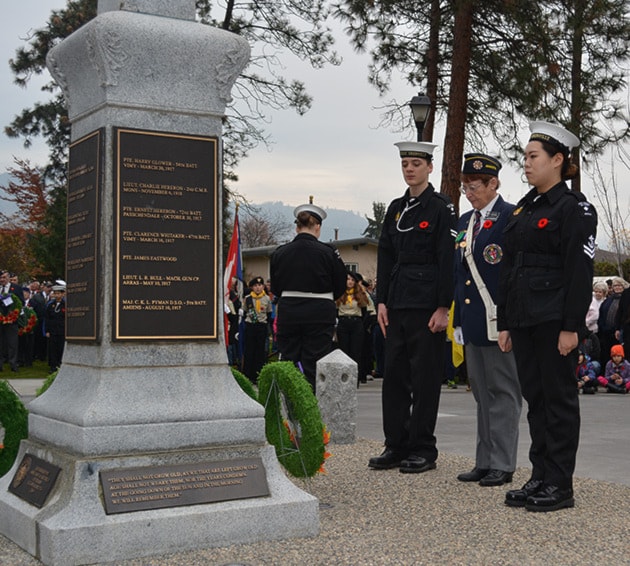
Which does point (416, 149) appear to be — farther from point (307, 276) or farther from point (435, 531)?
point (435, 531)

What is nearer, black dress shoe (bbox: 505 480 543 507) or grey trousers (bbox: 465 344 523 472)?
black dress shoe (bbox: 505 480 543 507)

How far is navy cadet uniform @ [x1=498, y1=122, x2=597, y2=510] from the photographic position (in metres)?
5.68

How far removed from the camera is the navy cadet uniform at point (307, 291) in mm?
8812

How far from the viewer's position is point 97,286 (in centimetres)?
530

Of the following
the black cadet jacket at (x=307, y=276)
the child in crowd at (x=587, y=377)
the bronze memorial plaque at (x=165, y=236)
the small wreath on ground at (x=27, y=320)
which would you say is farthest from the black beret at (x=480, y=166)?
the small wreath on ground at (x=27, y=320)

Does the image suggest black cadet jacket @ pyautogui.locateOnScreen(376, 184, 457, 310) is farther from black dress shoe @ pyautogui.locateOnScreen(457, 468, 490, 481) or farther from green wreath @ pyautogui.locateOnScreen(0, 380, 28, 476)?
green wreath @ pyautogui.locateOnScreen(0, 380, 28, 476)

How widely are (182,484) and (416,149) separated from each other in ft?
10.9

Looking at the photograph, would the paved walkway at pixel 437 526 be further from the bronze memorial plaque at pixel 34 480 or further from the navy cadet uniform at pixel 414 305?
the navy cadet uniform at pixel 414 305

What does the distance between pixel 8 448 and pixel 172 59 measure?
2570 mm

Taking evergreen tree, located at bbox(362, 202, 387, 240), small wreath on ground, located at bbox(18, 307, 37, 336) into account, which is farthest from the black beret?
evergreen tree, located at bbox(362, 202, 387, 240)

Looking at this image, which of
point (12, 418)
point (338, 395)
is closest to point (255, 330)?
point (338, 395)

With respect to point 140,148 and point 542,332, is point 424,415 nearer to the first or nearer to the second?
point 542,332

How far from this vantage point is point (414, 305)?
23.1ft

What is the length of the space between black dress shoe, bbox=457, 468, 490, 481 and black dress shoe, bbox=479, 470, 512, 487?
73mm
